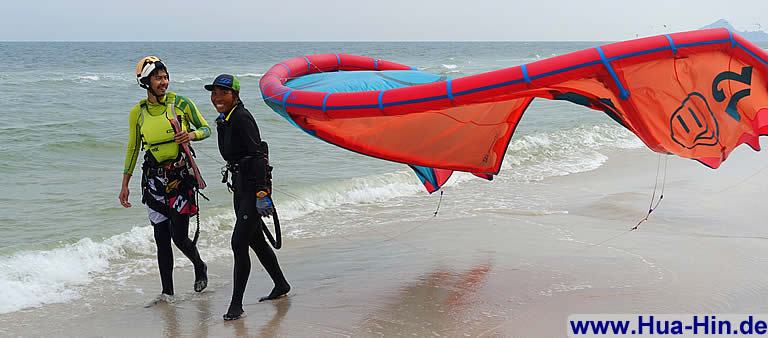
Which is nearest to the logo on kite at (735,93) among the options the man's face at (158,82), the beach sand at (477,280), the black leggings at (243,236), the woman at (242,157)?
the beach sand at (477,280)

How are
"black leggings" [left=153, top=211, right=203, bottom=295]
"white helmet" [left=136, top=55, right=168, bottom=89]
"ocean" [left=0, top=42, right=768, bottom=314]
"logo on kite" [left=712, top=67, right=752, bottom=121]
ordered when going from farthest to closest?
1. "ocean" [left=0, top=42, right=768, bottom=314]
2. "black leggings" [left=153, top=211, right=203, bottom=295]
3. "white helmet" [left=136, top=55, right=168, bottom=89]
4. "logo on kite" [left=712, top=67, right=752, bottom=121]

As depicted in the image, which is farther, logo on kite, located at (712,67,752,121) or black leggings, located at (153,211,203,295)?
black leggings, located at (153,211,203,295)

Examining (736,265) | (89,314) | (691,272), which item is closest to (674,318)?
(691,272)

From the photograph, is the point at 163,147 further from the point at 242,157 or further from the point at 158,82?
the point at 242,157

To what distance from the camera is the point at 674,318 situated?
5.04 meters

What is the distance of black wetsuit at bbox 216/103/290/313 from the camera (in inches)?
192

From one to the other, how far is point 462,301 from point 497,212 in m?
3.21

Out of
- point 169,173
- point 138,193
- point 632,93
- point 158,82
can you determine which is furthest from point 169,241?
point 138,193

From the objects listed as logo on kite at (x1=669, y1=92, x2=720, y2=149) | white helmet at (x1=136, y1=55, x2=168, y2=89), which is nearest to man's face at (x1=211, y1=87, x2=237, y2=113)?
white helmet at (x1=136, y1=55, x2=168, y2=89)

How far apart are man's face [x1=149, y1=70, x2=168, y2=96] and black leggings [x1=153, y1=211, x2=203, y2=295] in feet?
2.64

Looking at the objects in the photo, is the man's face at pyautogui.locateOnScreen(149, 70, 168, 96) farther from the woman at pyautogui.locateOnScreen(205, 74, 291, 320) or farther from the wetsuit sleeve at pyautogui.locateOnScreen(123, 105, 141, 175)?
the woman at pyautogui.locateOnScreen(205, 74, 291, 320)

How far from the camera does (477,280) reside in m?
5.93

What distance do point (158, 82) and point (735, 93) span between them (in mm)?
3567

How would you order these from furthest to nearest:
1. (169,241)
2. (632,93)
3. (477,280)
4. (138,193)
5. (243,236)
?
(138,193) < (477,280) < (169,241) < (243,236) < (632,93)
